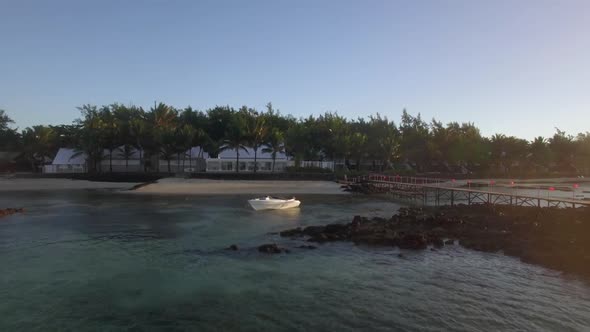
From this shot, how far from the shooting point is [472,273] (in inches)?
666

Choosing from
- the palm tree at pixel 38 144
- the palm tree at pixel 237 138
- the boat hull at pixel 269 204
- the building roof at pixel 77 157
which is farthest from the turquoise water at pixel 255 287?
the palm tree at pixel 38 144

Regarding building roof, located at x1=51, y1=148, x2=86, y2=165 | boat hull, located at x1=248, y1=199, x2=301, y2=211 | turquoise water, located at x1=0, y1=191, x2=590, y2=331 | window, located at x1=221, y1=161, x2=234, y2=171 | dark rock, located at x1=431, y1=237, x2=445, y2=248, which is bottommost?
turquoise water, located at x1=0, y1=191, x2=590, y2=331

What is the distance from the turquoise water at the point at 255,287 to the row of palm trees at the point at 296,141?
51970 millimetres

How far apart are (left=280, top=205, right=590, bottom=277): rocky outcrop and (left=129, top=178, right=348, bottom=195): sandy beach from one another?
2717cm

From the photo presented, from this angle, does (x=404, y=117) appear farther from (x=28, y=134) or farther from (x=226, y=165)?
(x=28, y=134)

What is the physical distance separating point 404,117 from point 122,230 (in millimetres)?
95030

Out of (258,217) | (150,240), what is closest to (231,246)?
(150,240)

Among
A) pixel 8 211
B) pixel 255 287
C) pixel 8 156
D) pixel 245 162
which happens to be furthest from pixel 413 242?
pixel 8 156

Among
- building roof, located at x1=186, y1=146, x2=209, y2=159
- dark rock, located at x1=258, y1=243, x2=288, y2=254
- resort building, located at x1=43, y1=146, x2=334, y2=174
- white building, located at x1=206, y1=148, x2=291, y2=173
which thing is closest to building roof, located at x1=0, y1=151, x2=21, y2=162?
resort building, located at x1=43, y1=146, x2=334, y2=174

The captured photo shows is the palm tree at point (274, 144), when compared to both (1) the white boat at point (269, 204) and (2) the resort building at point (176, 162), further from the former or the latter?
(1) the white boat at point (269, 204)

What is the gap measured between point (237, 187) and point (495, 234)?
130 feet

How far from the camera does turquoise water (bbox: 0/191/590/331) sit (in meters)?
11.9

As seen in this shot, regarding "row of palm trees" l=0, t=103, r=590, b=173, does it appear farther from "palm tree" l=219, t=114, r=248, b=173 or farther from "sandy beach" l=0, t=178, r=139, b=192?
"sandy beach" l=0, t=178, r=139, b=192

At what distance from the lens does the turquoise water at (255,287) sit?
39.0ft
